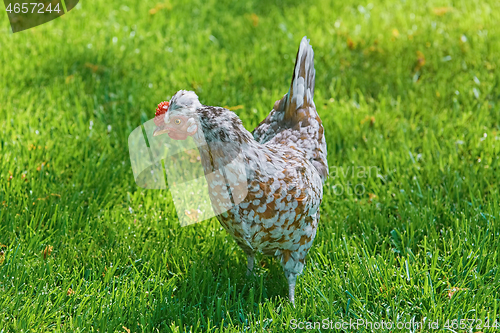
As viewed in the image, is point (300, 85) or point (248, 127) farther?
point (248, 127)

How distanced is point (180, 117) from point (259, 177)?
489 millimetres

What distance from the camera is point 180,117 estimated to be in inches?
87.3

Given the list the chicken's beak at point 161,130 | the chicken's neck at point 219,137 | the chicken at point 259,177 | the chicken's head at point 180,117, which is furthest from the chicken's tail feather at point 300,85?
the chicken's beak at point 161,130

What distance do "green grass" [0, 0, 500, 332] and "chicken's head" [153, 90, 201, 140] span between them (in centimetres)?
98

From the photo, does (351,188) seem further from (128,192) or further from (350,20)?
(350,20)

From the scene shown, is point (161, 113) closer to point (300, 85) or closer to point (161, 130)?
point (161, 130)

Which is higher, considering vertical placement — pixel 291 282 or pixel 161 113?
Result: pixel 161 113

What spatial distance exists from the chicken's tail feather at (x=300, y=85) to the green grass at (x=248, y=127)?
775mm

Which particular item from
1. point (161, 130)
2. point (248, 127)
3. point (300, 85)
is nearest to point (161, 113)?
point (161, 130)

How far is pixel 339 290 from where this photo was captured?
8.77 feet

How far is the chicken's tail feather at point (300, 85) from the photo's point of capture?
10.1ft

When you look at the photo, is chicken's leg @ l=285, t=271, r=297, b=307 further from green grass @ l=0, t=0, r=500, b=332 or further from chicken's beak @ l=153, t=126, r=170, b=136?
chicken's beak @ l=153, t=126, r=170, b=136

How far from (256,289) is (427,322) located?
96 centimetres

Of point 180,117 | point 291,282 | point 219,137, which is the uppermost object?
point 180,117
